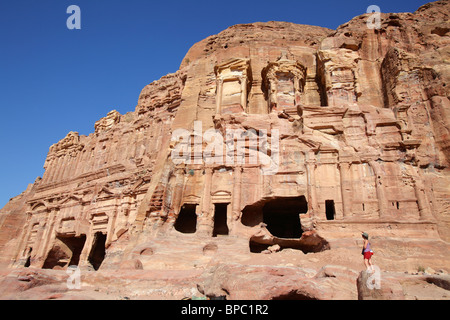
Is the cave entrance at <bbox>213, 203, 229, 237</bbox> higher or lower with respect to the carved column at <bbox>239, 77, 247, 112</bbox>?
lower

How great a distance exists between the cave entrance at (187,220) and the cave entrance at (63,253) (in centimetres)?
1327

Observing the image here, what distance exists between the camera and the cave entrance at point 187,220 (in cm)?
2053

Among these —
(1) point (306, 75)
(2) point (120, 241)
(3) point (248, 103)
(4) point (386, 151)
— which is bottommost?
(2) point (120, 241)

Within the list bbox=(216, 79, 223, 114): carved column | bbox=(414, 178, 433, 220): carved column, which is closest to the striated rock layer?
bbox=(414, 178, 433, 220): carved column

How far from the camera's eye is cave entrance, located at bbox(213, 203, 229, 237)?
64.5ft

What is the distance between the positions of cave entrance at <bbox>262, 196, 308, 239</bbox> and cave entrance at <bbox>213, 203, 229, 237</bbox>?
2.64m

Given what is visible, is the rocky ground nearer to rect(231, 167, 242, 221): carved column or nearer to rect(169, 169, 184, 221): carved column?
rect(231, 167, 242, 221): carved column

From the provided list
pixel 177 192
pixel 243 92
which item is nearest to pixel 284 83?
pixel 243 92

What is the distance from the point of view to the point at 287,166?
62.1 ft

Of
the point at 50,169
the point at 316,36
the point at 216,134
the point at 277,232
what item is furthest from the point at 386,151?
the point at 50,169

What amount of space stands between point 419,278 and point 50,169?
41.6m

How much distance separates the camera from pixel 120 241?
2277 centimetres

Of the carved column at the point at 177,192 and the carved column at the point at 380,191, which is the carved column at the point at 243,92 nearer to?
the carved column at the point at 177,192

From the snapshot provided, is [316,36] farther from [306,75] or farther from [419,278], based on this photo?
[419,278]
